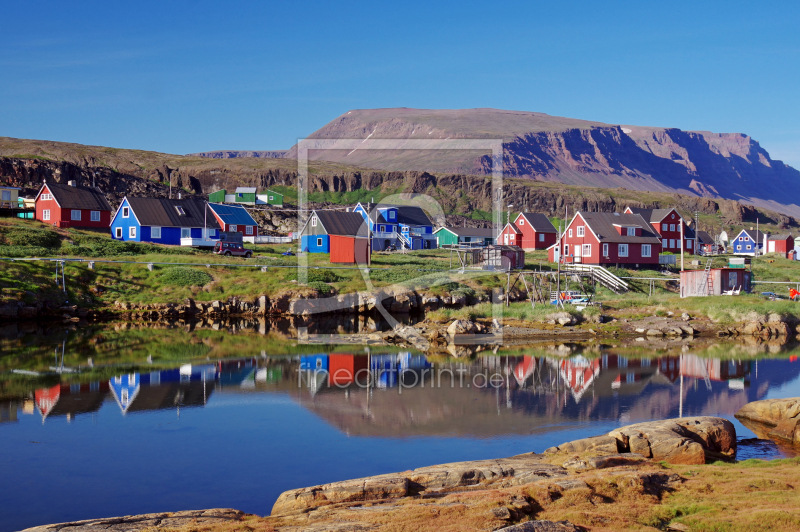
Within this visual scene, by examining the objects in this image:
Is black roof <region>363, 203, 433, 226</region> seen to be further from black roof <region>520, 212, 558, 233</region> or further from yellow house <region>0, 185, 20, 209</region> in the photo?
yellow house <region>0, 185, 20, 209</region>

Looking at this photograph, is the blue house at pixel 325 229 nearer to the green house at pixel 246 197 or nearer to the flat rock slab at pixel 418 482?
the green house at pixel 246 197

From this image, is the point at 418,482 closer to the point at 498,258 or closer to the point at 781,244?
the point at 498,258

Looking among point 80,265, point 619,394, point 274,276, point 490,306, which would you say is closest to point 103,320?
point 80,265

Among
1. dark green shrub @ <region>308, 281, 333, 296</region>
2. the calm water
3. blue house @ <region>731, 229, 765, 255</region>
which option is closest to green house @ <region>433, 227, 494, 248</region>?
dark green shrub @ <region>308, 281, 333, 296</region>

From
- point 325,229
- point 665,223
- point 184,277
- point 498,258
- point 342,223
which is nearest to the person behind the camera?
point 184,277

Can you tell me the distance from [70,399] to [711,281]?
4511 centimetres

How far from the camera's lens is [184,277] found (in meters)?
49.0

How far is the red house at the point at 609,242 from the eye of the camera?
2660 inches

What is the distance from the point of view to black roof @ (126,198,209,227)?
69625mm

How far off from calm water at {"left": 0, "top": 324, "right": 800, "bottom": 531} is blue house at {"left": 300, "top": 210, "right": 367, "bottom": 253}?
119 feet

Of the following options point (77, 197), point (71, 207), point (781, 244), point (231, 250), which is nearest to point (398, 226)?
point (231, 250)

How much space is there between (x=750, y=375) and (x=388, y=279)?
2999cm

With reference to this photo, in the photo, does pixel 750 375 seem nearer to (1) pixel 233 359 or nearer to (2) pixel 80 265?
(1) pixel 233 359

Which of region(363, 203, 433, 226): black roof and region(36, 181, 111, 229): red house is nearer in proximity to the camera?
region(36, 181, 111, 229): red house
